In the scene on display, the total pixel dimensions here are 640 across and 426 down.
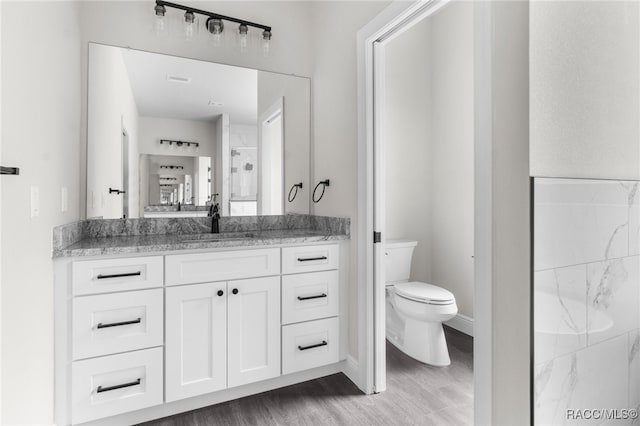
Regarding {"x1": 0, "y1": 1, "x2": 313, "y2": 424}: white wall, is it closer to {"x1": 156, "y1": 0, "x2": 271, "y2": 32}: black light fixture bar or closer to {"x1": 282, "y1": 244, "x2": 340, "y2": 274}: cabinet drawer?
{"x1": 156, "y1": 0, "x2": 271, "y2": 32}: black light fixture bar

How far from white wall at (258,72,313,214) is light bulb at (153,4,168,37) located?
845 millimetres

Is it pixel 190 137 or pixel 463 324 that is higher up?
pixel 190 137

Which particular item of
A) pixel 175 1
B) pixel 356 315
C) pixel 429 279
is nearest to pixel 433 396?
pixel 356 315

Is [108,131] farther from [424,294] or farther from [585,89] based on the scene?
[585,89]

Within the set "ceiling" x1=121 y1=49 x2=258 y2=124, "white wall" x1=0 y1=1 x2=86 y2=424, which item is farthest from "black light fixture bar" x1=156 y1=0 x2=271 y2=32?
"white wall" x1=0 y1=1 x2=86 y2=424

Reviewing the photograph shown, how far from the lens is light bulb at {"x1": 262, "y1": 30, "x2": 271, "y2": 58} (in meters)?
2.38

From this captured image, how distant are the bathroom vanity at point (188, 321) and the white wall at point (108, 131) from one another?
0.97 feet

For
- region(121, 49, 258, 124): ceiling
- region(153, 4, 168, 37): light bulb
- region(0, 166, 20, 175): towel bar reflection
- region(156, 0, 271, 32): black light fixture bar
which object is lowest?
region(0, 166, 20, 175): towel bar reflection

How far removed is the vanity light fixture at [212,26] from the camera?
6.88 ft

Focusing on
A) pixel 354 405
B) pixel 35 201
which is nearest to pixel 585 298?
pixel 354 405

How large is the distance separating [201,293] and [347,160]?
3.71ft

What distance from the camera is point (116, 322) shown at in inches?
61.7

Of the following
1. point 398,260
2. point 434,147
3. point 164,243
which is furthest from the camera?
point 434,147

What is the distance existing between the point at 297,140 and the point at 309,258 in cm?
98
